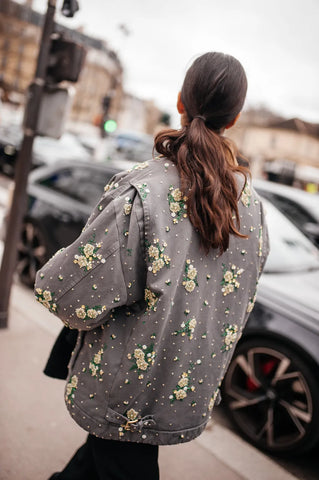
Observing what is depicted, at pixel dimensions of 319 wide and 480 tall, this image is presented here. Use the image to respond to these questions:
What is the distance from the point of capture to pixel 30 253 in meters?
4.40

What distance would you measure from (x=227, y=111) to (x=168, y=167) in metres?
0.25

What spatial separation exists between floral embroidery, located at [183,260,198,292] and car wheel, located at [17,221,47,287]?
3.27 m

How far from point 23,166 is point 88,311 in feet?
7.26

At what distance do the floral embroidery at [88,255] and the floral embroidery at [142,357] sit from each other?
296 millimetres

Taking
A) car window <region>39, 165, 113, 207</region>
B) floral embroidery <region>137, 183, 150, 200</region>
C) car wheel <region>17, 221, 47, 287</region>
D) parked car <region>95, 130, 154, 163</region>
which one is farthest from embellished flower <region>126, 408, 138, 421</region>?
parked car <region>95, 130, 154, 163</region>

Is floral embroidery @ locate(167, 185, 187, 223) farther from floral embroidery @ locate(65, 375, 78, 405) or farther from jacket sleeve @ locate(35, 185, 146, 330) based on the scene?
floral embroidery @ locate(65, 375, 78, 405)

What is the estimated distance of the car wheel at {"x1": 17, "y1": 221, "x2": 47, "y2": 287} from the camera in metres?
4.28

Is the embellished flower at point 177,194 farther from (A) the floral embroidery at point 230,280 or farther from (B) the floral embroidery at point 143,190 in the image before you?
(A) the floral embroidery at point 230,280

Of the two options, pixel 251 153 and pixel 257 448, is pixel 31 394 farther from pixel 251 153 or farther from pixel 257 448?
pixel 251 153

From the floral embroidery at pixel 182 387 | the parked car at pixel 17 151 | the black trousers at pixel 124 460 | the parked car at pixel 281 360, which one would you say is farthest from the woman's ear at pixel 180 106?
the parked car at pixel 17 151

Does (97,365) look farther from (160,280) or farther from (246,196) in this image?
(246,196)

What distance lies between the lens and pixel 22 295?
13.7 ft

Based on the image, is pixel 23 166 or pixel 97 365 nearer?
pixel 97 365

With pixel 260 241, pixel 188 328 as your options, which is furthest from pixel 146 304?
pixel 260 241
